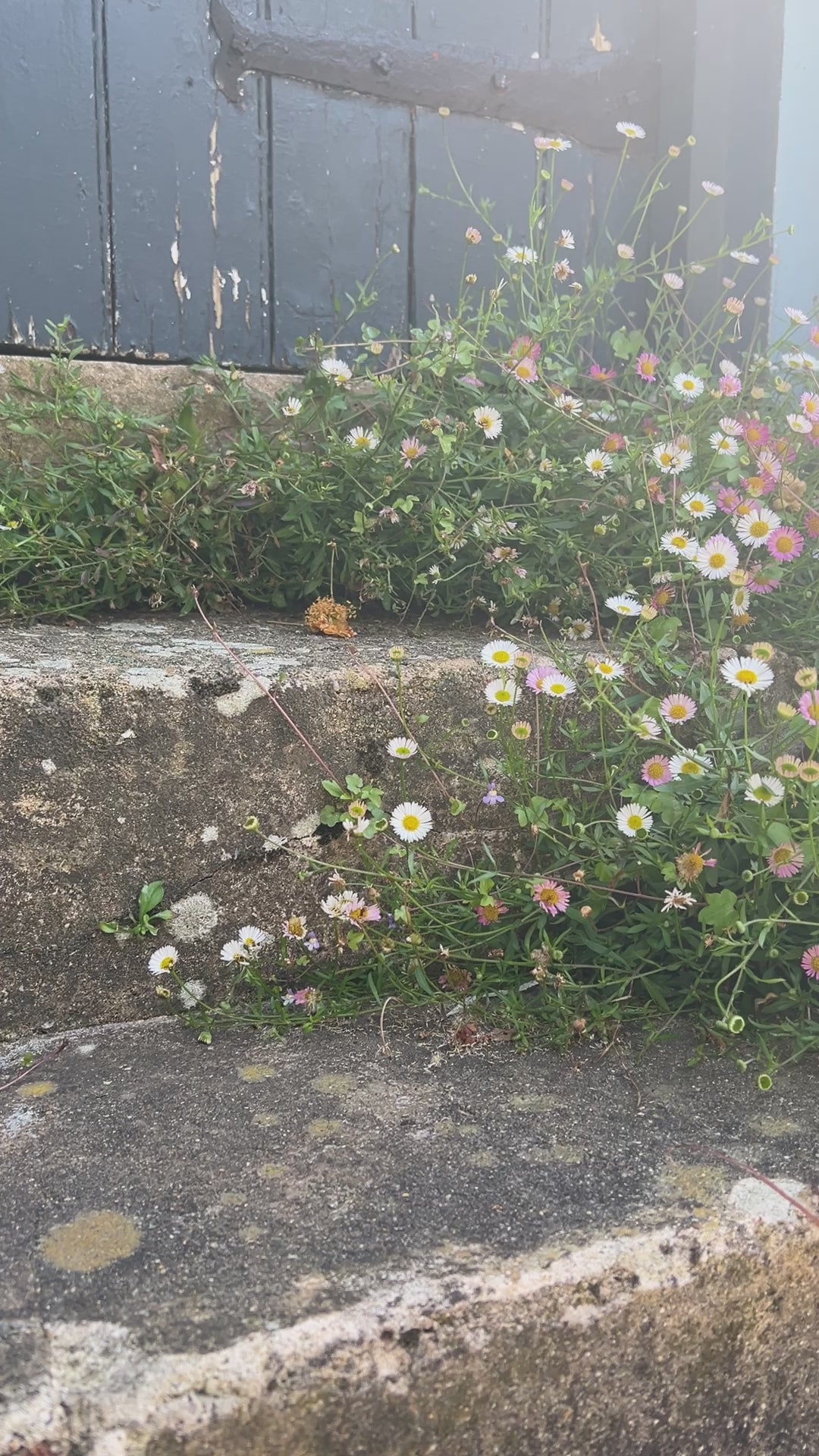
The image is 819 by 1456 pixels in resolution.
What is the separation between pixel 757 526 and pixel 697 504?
3.9 inches

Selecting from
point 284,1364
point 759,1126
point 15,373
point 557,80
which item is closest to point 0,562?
point 15,373

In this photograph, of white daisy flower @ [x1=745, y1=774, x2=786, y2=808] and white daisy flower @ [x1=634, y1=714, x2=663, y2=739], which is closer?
white daisy flower @ [x1=745, y1=774, x2=786, y2=808]

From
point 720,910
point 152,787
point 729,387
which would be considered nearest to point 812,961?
point 720,910

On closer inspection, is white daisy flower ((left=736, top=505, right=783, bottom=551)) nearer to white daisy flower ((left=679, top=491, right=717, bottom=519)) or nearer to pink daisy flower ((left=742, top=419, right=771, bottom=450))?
white daisy flower ((left=679, top=491, right=717, bottom=519))

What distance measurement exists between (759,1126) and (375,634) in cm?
93

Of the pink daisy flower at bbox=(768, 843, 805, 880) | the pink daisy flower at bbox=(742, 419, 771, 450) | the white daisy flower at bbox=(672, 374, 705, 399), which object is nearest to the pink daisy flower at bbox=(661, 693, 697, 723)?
the pink daisy flower at bbox=(768, 843, 805, 880)

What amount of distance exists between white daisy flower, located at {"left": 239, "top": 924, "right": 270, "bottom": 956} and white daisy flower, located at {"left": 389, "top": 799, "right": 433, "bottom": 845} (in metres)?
0.22

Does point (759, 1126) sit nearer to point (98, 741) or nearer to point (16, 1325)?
point (16, 1325)

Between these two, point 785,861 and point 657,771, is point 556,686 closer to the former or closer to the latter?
point 657,771

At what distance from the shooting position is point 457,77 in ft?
6.93

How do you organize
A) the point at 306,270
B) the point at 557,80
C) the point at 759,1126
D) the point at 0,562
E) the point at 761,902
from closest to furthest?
the point at 759,1126 < the point at 761,902 < the point at 0,562 < the point at 306,270 < the point at 557,80

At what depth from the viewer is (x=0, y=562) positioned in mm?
1409

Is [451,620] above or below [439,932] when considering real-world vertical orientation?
above

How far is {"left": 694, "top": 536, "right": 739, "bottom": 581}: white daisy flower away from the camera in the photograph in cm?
133
